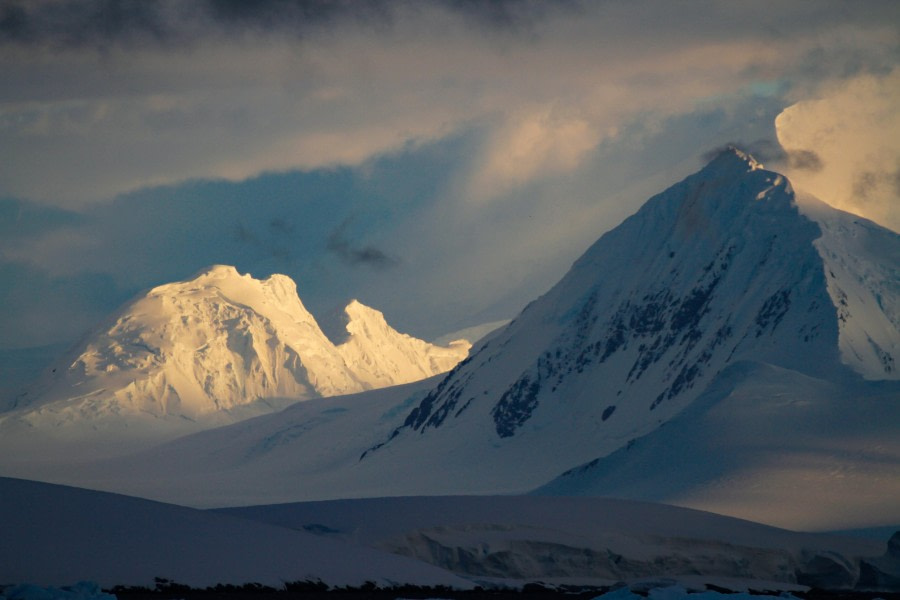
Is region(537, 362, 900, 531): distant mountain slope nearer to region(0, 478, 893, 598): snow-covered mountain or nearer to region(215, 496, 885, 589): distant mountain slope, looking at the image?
region(215, 496, 885, 589): distant mountain slope

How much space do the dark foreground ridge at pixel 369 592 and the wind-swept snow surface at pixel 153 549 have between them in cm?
34

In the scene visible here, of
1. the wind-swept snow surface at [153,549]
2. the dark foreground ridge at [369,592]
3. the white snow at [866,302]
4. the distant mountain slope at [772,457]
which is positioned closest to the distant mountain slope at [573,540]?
the dark foreground ridge at [369,592]

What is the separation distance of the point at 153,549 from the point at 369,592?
742 centimetres

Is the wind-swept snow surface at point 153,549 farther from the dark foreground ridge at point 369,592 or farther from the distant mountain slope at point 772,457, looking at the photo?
the distant mountain slope at point 772,457

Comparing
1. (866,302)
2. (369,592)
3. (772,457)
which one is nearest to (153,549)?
(369,592)

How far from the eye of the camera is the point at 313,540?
51156 millimetres

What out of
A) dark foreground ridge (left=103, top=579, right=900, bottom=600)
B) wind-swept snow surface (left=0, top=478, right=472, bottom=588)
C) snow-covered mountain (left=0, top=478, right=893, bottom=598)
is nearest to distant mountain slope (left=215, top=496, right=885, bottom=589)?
snow-covered mountain (left=0, top=478, right=893, bottom=598)

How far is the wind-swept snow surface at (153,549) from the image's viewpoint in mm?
43000

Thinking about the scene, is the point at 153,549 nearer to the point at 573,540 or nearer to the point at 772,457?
the point at 573,540

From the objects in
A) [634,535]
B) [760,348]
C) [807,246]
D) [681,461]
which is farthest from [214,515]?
[807,246]

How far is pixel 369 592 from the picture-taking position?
1893 inches

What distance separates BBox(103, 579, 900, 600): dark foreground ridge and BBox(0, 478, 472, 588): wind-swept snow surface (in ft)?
1.12

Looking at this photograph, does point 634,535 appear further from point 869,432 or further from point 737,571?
point 869,432

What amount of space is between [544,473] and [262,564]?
145 m
